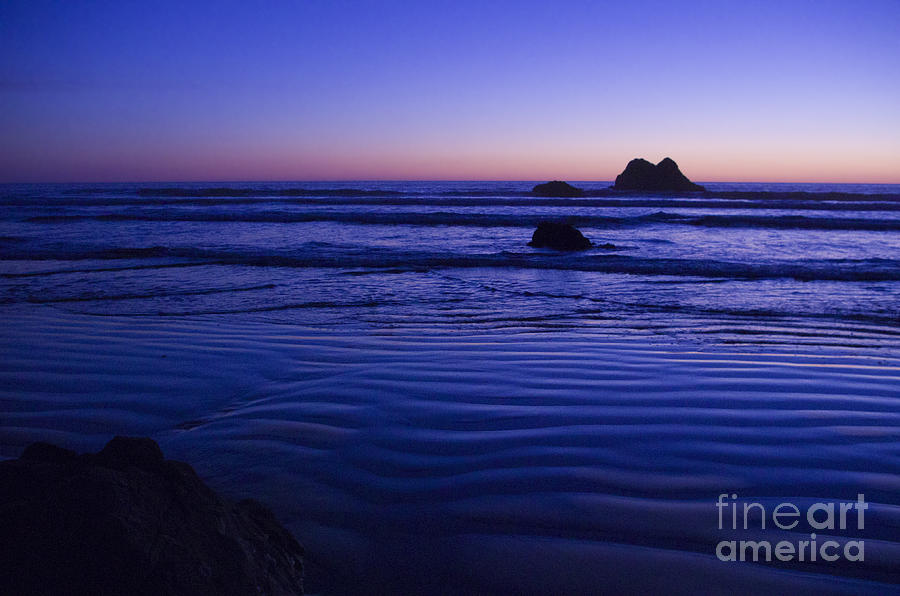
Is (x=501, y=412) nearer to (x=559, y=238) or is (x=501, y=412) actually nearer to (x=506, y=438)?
(x=506, y=438)

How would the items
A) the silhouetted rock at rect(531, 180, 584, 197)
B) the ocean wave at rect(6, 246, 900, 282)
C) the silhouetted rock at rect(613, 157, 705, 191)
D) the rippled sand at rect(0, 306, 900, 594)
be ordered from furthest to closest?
the silhouetted rock at rect(613, 157, 705, 191), the silhouetted rock at rect(531, 180, 584, 197), the ocean wave at rect(6, 246, 900, 282), the rippled sand at rect(0, 306, 900, 594)

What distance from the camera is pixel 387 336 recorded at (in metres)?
5.15

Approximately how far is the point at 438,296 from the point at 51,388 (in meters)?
4.47

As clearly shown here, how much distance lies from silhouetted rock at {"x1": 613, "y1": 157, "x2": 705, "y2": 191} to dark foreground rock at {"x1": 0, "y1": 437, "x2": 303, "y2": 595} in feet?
197

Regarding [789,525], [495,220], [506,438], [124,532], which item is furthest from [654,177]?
[124,532]

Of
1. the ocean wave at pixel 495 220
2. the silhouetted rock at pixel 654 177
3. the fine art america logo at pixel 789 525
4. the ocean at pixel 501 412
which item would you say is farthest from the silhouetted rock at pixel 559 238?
the silhouetted rock at pixel 654 177

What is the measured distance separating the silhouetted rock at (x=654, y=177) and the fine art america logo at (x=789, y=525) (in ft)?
193

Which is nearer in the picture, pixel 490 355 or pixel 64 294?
pixel 490 355

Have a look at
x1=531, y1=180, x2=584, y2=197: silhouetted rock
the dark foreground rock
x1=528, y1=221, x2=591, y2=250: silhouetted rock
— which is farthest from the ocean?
x1=531, y1=180, x2=584, y2=197: silhouetted rock

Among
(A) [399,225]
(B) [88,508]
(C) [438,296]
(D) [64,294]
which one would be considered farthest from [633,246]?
(B) [88,508]

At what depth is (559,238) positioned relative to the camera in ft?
42.3

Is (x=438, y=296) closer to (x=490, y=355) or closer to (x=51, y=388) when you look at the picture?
(x=490, y=355)

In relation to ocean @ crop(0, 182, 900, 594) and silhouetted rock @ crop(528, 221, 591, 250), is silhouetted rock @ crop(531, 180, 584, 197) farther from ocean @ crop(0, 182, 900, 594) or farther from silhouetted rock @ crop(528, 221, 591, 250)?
ocean @ crop(0, 182, 900, 594)

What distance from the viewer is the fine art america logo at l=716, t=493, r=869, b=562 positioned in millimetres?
1894
